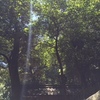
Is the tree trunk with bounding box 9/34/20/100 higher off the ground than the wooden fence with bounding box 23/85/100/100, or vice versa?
the tree trunk with bounding box 9/34/20/100

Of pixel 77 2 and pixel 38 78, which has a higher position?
pixel 77 2

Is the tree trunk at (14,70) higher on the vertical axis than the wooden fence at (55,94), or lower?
higher

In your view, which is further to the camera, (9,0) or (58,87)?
(58,87)

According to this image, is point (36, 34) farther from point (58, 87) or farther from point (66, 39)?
point (58, 87)

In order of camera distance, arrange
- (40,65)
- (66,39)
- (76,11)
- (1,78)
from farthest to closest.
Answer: (1,78) → (40,65) → (66,39) → (76,11)

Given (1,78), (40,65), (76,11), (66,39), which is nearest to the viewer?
(76,11)

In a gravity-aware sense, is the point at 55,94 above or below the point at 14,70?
below

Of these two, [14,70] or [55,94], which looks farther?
[55,94]

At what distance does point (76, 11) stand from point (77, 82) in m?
9.74

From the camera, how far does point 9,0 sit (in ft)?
79.8

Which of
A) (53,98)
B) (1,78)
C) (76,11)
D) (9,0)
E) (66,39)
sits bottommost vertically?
(53,98)

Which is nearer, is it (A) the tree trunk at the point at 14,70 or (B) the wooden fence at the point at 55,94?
(B) the wooden fence at the point at 55,94

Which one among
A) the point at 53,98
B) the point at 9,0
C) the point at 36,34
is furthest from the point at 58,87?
the point at 9,0

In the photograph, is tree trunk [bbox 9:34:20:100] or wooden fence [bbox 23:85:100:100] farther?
tree trunk [bbox 9:34:20:100]
